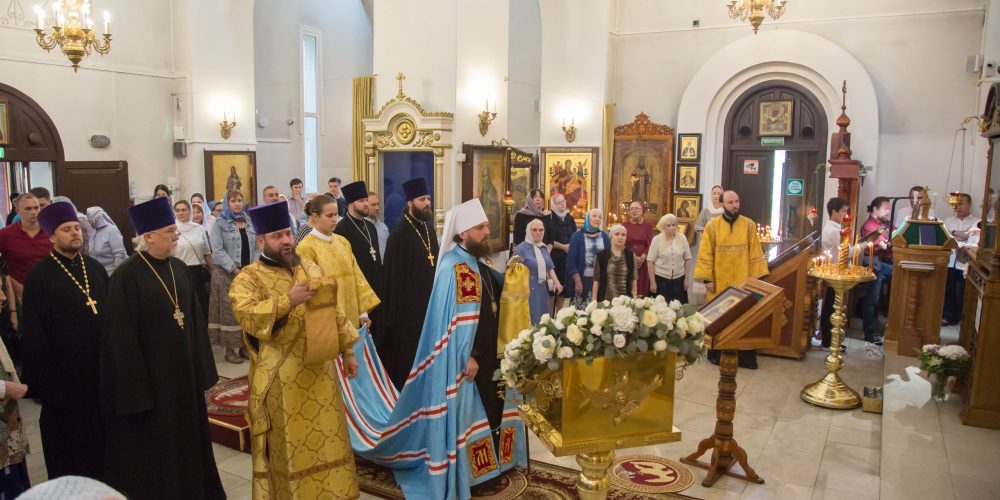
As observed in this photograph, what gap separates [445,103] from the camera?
10.5 metres

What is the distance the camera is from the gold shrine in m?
10.5

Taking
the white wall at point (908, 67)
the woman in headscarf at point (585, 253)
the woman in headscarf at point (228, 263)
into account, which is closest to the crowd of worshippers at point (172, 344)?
the woman in headscarf at point (228, 263)

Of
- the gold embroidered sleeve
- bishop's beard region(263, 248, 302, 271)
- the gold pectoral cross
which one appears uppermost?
bishop's beard region(263, 248, 302, 271)

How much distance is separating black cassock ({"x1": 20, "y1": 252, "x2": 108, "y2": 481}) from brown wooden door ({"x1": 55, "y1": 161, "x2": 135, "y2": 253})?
22.6 feet

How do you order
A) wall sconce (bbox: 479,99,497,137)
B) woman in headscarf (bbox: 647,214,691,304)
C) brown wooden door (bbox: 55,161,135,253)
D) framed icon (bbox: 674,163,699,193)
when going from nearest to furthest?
woman in headscarf (bbox: 647,214,691,304)
brown wooden door (bbox: 55,161,135,253)
wall sconce (bbox: 479,99,497,137)
framed icon (bbox: 674,163,699,193)

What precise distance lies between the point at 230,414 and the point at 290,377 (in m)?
2.28

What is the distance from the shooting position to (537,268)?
7.29m

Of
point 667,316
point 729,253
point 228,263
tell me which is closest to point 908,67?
point 729,253

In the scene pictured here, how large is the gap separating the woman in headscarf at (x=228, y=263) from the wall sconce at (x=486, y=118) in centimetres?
410

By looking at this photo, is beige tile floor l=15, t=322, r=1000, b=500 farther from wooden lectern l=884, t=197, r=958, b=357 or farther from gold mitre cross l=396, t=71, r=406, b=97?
gold mitre cross l=396, t=71, r=406, b=97

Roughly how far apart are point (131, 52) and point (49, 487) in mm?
11156

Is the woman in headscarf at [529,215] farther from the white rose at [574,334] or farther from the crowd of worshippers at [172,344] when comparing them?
the white rose at [574,334]

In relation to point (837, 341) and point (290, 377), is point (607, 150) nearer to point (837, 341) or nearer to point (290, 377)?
point (837, 341)

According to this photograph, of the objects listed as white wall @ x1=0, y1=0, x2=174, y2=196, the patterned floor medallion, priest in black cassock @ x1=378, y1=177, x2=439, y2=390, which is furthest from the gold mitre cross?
the patterned floor medallion
